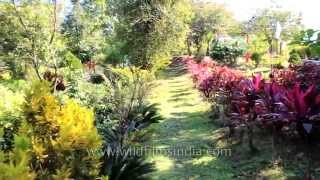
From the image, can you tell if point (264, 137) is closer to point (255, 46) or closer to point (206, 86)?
point (206, 86)

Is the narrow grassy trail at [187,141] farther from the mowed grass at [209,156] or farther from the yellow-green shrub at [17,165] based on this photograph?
the yellow-green shrub at [17,165]

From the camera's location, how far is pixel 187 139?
7.70 m

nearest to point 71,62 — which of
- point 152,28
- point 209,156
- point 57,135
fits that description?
point 152,28

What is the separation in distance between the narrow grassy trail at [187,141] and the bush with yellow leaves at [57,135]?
2093mm

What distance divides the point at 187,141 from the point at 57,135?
405cm

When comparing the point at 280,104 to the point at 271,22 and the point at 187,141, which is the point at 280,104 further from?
the point at 271,22

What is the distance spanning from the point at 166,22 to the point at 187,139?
10.0m

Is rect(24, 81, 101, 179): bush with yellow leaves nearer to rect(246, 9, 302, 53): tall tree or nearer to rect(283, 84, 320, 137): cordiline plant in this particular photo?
rect(283, 84, 320, 137): cordiline plant

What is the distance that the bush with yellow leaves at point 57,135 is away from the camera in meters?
3.60

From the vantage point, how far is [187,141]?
7562 mm

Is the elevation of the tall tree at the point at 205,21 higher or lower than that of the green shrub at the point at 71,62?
higher

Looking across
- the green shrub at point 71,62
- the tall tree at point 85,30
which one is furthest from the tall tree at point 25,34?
the tall tree at point 85,30

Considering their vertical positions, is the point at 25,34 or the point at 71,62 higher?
the point at 25,34

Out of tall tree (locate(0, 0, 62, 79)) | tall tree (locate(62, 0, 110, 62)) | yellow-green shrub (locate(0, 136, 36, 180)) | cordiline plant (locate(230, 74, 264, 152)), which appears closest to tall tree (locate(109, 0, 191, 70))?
tall tree (locate(0, 0, 62, 79))
